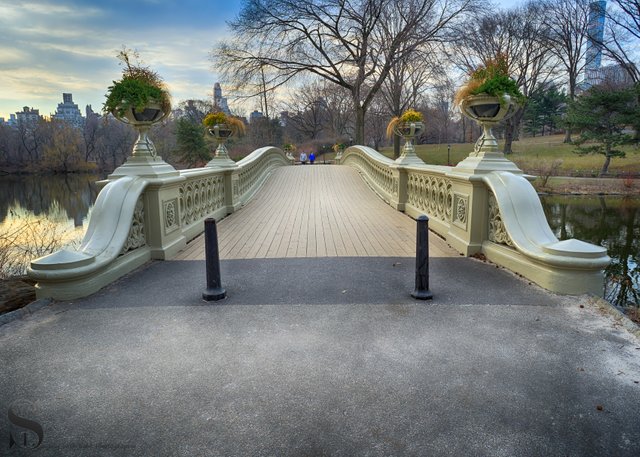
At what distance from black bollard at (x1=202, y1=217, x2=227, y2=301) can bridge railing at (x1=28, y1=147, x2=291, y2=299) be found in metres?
1.30

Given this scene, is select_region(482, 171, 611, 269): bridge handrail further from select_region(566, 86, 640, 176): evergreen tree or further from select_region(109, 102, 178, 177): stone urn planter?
select_region(566, 86, 640, 176): evergreen tree

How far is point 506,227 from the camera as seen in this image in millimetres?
5254

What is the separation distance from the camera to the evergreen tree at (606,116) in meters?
27.9

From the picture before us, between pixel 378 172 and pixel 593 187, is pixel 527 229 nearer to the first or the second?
pixel 378 172

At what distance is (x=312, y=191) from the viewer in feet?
46.0

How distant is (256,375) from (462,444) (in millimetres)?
1431

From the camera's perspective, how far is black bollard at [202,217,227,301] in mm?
4469

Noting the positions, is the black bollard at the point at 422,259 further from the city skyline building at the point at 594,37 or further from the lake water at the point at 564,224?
the city skyline building at the point at 594,37

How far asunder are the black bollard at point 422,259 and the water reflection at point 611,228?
19.6 ft

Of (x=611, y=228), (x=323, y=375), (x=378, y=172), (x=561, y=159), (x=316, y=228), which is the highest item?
(x=561, y=159)

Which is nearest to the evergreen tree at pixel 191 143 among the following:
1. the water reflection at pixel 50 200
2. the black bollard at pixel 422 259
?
the water reflection at pixel 50 200

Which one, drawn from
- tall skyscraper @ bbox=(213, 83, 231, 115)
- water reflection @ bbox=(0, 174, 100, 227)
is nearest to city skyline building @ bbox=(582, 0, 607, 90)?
tall skyscraper @ bbox=(213, 83, 231, 115)

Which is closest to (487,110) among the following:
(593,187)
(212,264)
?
(212,264)

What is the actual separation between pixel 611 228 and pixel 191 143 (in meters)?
37.6
